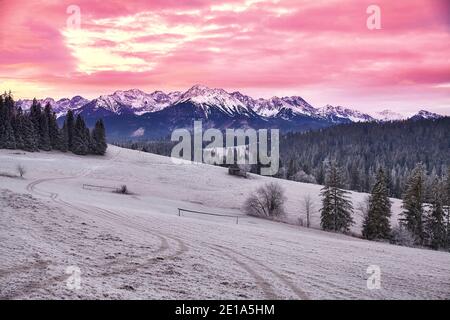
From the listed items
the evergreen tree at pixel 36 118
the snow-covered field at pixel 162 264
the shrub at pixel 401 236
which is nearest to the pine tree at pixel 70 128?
the evergreen tree at pixel 36 118

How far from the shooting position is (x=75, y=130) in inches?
4545

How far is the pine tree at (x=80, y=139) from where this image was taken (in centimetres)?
11244

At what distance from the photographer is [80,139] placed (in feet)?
373

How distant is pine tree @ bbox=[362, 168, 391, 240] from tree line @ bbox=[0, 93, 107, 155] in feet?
265

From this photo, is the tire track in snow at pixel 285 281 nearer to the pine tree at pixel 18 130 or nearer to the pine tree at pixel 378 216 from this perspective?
the pine tree at pixel 378 216

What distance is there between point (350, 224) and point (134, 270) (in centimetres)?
5628

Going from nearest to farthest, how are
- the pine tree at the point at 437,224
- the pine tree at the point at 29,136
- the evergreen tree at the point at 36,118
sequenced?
the pine tree at the point at 437,224 → the pine tree at the point at 29,136 → the evergreen tree at the point at 36,118

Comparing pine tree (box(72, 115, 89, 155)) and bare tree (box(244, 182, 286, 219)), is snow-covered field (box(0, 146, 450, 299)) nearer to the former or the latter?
bare tree (box(244, 182, 286, 219))

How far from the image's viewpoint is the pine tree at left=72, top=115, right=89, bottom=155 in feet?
369

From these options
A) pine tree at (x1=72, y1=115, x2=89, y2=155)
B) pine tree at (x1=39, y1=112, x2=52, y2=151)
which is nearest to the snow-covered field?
pine tree at (x1=39, y1=112, x2=52, y2=151)

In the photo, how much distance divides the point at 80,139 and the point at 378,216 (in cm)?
8523

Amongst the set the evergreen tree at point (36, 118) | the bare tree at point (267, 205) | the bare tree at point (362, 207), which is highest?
the evergreen tree at point (36, 118)
